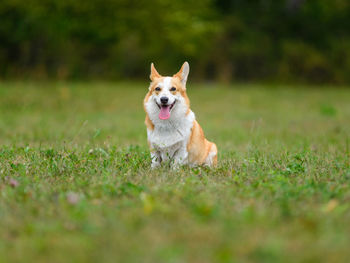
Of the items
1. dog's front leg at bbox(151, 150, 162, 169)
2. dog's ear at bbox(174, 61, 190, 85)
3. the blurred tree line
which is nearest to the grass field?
dog's front leg at bbox(151, 150, 162, 169)

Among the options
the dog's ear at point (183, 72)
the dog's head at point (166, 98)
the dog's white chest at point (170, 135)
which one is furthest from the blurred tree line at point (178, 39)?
the dog's white chest at point (170, 135)

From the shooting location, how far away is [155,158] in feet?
15.5

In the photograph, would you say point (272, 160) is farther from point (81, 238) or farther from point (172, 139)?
point (81, 238)

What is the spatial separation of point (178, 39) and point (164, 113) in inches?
669

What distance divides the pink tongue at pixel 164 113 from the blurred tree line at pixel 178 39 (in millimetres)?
13784

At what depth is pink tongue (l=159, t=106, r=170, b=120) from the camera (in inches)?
181

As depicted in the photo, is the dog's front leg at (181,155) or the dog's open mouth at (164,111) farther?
the dog's front leg at (181,155)

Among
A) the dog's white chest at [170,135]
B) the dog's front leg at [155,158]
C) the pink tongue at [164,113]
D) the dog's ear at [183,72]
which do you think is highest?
the dog's ear at [183,72]

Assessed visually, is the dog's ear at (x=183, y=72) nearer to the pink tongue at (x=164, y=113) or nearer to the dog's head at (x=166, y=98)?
the dog's head at (x=166, y=98)

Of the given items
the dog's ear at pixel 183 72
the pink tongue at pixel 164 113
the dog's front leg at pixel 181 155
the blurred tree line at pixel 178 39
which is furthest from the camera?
the blurred tree line at pixel 178 39

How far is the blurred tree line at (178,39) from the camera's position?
17438 mm

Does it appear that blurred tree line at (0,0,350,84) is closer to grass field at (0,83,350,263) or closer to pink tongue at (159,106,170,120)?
grass field at (0,83,350,263)

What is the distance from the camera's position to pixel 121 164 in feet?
14.8

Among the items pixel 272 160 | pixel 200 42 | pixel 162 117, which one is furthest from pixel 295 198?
pixel 200 42
